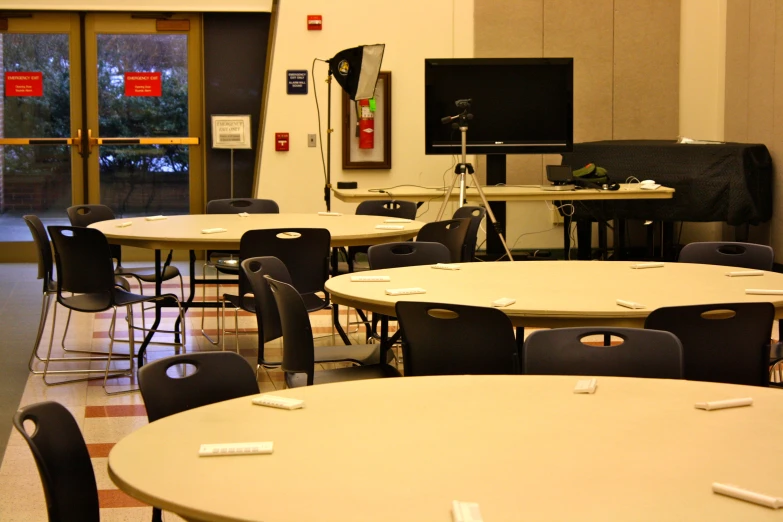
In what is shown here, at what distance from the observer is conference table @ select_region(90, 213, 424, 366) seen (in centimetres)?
516

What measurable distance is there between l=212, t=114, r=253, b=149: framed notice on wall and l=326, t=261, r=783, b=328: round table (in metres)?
5.64

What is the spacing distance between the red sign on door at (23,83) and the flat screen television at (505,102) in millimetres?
3860

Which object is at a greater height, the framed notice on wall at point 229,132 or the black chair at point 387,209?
the framed notice on wall at point 229,132

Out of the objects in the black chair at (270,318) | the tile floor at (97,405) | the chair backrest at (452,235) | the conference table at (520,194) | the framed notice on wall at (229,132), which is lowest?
the tile floor at (97,405)

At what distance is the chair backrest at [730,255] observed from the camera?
462 centimetres

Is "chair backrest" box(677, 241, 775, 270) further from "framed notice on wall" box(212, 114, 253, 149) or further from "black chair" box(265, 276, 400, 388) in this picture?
"framed notice on wall" box(212, 114, 253, 149)

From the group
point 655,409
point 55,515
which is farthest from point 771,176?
point 55,515

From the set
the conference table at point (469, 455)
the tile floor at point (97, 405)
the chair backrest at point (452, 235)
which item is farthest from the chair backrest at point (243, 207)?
the conference table at point (469, 455)

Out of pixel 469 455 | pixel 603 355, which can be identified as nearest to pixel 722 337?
pixel 603 355

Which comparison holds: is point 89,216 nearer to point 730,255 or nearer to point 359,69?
point 359,69

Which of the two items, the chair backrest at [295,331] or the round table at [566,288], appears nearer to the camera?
the round table at [566,288]

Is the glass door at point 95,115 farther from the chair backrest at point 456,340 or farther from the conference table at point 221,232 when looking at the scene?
the chair backrest at point 456,340

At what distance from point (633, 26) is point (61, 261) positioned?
6445mm

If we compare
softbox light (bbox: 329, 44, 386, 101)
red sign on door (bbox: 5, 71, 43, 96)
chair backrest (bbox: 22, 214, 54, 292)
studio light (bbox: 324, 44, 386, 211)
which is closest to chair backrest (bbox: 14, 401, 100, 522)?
chair backrest (bbox: 22, 214, 54, 292)
